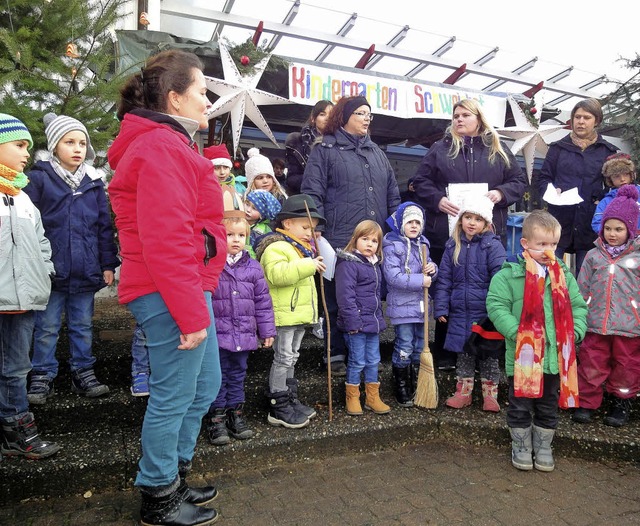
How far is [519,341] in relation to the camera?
3176 mm

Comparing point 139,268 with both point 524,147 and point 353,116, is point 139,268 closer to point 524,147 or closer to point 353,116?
point 353,116

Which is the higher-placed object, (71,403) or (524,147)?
(524,147)

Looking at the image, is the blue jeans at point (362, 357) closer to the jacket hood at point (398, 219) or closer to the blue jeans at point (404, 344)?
the blue jeans at point (404, 344)

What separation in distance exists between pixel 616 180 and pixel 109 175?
4403mm

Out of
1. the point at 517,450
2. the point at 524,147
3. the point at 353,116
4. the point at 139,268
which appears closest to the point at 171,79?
the point at 139,268

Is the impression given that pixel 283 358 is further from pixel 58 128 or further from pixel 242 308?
pixel 58 128

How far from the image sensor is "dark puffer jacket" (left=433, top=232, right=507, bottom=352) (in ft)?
12.3

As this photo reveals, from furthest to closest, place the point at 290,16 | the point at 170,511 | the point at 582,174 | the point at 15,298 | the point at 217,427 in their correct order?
1. the point at 290,16
2. the point at 582,174
3. the point at 217,427
4. the point at 15,298
5. the point at 170,511

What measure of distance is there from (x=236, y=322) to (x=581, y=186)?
352 centimetres

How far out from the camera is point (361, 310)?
363 centimetres

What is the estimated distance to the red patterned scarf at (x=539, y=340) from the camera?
3.12 metres

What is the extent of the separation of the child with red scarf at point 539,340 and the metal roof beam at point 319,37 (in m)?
8.24

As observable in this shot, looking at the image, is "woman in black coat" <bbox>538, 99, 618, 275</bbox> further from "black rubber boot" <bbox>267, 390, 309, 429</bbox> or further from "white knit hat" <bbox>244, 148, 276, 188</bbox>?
"black rubber boot" <bbox>267, 390, 309, 429</bbox>

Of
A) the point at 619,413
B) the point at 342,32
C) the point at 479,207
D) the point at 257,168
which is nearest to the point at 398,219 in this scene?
the point at 479,207
